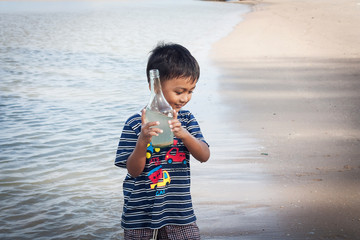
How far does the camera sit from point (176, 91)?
2553 mm

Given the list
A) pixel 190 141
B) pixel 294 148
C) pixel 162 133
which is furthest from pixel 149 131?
pixel 294 148

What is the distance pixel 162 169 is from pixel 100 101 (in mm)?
6726

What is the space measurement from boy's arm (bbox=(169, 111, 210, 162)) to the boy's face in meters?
0.20

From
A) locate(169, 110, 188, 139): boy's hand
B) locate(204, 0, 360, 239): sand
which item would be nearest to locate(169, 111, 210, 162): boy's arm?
locate(169, 110, 188, 139): boy's hand

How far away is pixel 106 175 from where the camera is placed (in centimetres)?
543

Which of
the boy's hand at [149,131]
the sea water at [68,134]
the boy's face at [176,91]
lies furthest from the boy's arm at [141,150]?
the sea water at [68,134]

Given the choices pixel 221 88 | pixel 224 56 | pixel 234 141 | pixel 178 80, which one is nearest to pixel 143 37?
pixel 224 56

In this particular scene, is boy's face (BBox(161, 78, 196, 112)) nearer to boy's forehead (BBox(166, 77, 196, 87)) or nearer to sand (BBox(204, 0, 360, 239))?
boy's forehead (BBox(166, 77, 196, 87))

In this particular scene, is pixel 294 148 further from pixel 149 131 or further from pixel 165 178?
pixel 149 131

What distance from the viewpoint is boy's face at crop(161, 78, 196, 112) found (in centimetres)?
254

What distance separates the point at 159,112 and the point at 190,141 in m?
0.21

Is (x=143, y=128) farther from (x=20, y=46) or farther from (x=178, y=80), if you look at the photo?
(x=20, y=46)

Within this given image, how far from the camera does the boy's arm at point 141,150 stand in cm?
225

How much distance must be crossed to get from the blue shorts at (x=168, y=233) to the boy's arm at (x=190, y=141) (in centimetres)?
34
